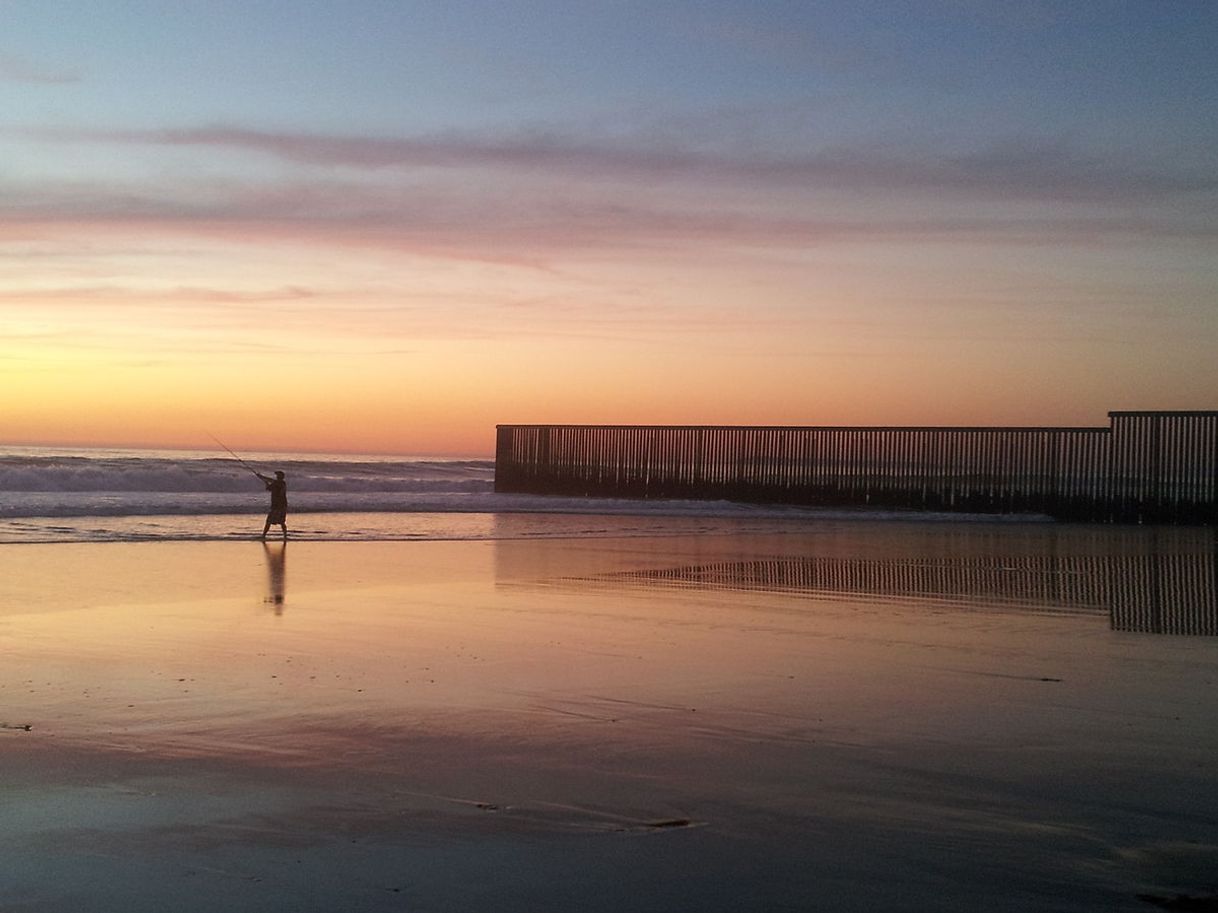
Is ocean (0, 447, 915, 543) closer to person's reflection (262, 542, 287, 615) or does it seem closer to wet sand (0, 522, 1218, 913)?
person's reflection (262, 542, 287, 615)

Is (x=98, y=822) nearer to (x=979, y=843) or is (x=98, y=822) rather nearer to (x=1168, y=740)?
(x=979, y=843)

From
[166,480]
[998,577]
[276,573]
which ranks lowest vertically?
[998,577]

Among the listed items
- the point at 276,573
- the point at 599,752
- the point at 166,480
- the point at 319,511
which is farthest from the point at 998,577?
the point at 166,480

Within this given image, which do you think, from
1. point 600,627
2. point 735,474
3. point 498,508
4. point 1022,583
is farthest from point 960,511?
point 600,627

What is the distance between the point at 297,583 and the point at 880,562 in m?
8.26

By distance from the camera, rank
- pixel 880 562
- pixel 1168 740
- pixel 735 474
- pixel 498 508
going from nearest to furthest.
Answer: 1. pixel 1168 740
2. pixel 880 562
3. pixel 498 508
4. pixel 735 474

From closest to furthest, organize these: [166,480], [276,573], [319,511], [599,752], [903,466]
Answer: [599,752] → [276,573] → [319,511] → [903,466] → [166,480]

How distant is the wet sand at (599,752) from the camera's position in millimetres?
4012

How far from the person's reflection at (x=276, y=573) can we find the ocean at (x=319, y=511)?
2.39 m

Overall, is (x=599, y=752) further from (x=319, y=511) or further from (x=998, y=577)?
(x=319, y=511)

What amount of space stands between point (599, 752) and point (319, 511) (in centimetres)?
2481

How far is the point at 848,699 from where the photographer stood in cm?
717

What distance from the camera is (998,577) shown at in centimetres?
1520

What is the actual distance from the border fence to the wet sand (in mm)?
19775
